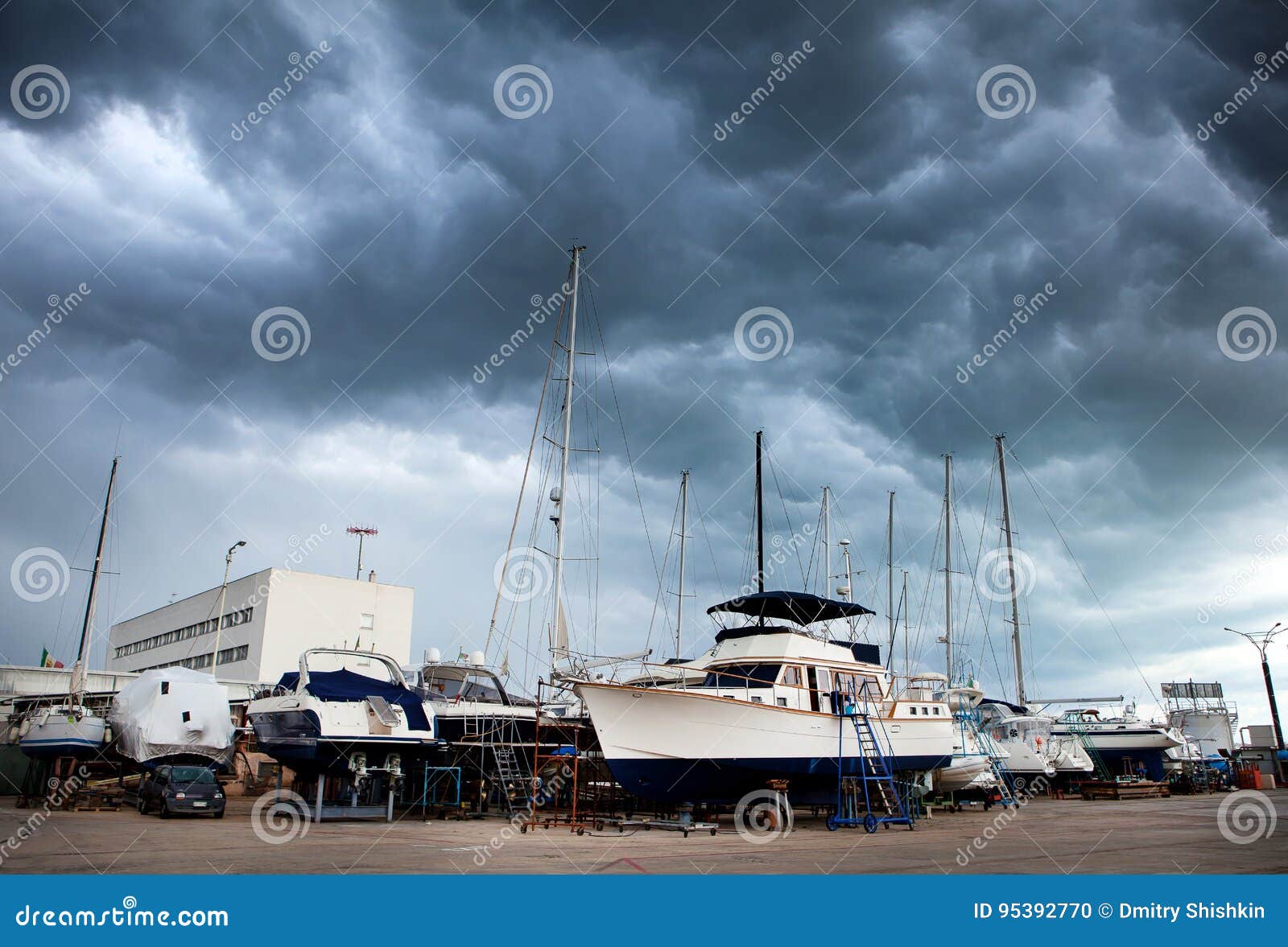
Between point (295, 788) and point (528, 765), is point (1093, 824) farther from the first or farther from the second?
point (295, 788)

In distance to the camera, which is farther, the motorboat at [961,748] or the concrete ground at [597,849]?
the motorboat at [961,748]

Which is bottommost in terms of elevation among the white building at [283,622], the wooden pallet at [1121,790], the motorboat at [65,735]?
the wooden pallet at [1121,790]

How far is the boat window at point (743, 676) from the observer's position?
20891 millimetres

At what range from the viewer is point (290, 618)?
158 ft

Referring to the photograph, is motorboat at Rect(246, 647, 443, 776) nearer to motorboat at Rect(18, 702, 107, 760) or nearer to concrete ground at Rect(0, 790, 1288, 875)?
concrete ground at Rect(0, 790, 1288, 875)

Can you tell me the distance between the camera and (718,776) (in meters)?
19.5

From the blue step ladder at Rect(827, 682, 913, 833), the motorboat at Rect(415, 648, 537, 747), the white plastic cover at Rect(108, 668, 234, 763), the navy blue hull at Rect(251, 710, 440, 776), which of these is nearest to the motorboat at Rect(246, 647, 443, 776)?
the navy blue hull at Rect(251, 710, 440, 776)

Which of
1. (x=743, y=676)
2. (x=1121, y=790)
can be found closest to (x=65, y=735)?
(x=743, y=676)

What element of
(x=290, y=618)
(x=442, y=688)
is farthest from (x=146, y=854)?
(x=290, y=618)

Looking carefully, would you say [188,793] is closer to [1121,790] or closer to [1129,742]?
[1121,790]

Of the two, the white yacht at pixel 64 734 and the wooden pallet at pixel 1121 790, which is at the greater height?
the white yacht at pixel 64 734

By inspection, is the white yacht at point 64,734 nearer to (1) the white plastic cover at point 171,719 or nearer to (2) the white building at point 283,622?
(1) the white plastic cover at point 171,719

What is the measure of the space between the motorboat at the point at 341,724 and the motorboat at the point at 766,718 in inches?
171

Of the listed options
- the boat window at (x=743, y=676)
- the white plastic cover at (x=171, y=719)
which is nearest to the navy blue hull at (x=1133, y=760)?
the boat window at (x=743, y=676)
